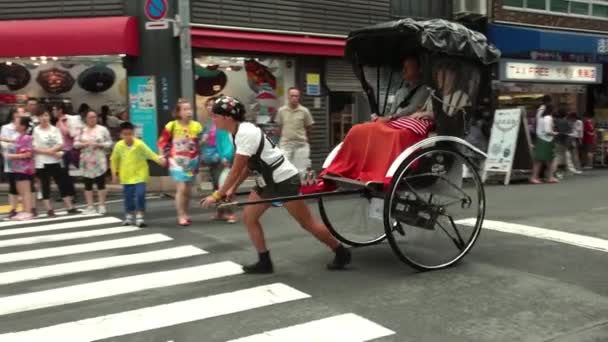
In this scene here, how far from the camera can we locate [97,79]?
1366cm

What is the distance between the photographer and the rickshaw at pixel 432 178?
5680mm

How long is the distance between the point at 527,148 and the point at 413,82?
8543 mm

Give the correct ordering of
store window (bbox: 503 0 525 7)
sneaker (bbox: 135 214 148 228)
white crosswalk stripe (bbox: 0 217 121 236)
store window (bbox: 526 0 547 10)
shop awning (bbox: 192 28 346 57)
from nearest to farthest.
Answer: white crosswalk stripe (bbox: 0 217 121 236), sneaker (bbox: 135 214 148 228), shop awning (bbox: 192 28 346 57), store window (bbox: 503 0 525 7), store window (bbox: 526 0 547 10)

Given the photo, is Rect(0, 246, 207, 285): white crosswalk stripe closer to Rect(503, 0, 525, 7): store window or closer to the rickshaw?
the rickshaw

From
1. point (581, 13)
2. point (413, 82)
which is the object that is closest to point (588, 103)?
point (581, 13)

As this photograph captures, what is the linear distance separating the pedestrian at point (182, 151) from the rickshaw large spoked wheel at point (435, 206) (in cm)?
361

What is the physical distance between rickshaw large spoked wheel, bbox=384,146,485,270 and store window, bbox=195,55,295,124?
821cm

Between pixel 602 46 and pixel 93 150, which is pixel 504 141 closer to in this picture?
pixel 93 150

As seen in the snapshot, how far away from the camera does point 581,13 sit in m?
21.5

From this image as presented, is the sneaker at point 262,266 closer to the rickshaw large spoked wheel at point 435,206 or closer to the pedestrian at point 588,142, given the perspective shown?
the rickshaw large spoked wheel at point 435,206

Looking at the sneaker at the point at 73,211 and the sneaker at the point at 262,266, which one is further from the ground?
the sneaker at the point at 262,266

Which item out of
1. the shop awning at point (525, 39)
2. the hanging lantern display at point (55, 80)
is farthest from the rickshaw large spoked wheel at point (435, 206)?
the shop awning at point (525, 39)

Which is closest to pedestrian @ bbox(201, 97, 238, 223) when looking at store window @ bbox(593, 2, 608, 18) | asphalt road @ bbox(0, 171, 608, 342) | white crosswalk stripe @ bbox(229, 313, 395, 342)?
asphalt road @ bbox(0, 171, 608, 342)

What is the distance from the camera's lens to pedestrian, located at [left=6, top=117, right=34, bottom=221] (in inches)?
369
